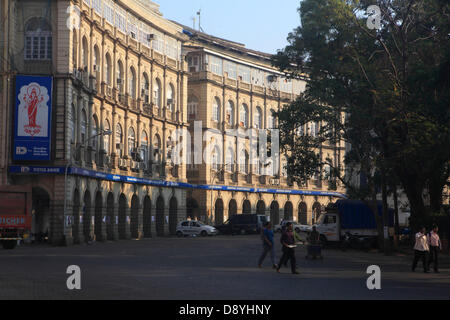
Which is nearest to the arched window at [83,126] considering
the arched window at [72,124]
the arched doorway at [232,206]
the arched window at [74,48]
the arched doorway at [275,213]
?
the arched window at [72,124]

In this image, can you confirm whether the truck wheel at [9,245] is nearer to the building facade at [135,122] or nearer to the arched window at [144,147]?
the building facade at [135,122]

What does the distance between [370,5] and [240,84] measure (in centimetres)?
4862

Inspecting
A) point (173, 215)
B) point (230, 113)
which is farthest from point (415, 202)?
point (230, 113)

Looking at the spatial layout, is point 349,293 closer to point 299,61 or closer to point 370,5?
point 370,5

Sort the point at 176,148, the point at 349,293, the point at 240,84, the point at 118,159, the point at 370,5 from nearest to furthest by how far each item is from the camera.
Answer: the point at 349,293
the point at 370,5
the point at 118,159
the point at 176,148
the point at 240,84

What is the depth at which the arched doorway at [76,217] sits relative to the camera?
1941 inches

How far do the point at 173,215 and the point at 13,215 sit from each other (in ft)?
109

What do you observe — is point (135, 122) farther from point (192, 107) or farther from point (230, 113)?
point (230, 113)

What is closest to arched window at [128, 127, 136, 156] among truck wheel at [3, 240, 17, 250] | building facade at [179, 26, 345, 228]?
building facade at [179, 26, 345, 228]

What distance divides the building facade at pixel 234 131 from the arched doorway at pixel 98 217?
22.9 metres

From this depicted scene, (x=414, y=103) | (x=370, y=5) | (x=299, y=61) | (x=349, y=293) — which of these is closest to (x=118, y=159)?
(x=299, y=61)

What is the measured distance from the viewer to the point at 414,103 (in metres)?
30.6

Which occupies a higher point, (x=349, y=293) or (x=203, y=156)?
(x=203, y=156)

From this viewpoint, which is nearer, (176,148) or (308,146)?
(308,146)
